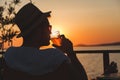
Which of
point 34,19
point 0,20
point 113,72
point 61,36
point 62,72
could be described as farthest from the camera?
point 0,20

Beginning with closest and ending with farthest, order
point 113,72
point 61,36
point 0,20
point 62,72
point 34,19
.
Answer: point 62,72 → point 34,19 → point 61,36 → point 113,72 → point 0,20

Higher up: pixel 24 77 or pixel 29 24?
pixel 29 24

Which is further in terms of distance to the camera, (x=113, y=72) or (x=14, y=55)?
(x=113, y=72)

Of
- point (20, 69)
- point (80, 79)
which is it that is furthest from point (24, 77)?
point (80, 79)

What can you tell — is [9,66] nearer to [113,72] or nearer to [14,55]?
[14,55]

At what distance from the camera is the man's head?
2588mm

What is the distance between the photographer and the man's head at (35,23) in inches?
102

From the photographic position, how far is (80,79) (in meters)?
2.51

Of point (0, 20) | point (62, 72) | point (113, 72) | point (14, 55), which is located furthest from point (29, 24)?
point (0, 20)

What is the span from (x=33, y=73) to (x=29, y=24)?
359 millimetres

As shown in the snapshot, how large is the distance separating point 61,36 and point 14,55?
437 millimetres

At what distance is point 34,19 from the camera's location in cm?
260

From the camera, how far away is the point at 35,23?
2586 millimetres

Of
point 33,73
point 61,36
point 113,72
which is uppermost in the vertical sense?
point 61,36
